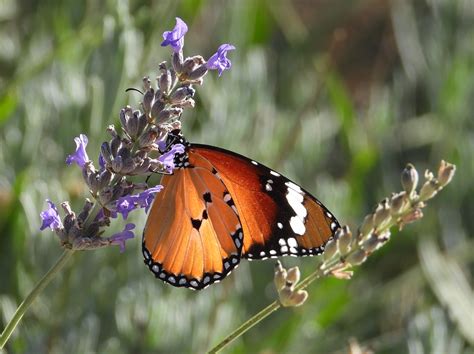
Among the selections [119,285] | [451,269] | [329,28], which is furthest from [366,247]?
[329,28]

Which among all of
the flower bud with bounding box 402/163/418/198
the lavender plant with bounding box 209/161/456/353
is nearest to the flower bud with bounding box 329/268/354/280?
the lavender plant with bounding box 209/161/456/353

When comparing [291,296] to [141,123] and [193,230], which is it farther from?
[193,230]

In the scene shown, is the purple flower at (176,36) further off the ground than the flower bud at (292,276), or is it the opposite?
the purple flower at (176,36)

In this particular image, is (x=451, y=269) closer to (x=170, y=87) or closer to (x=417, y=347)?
(x=417, y=347)

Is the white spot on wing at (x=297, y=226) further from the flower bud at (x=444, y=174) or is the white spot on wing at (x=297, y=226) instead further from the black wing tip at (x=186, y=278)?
the flower bud at (x=444, y=174)

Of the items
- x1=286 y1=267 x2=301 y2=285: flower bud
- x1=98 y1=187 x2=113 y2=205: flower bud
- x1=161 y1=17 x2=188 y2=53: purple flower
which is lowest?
x1=286 y1=267 x2=301 y2=285: flower bud

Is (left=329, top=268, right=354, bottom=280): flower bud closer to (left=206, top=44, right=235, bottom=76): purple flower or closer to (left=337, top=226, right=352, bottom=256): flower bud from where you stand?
(left=337, top=226, right=352, bottom=256): flower bud

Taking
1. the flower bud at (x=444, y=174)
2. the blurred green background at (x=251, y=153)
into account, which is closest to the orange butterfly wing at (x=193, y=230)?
the blurred green background at (x=251, y=153)
